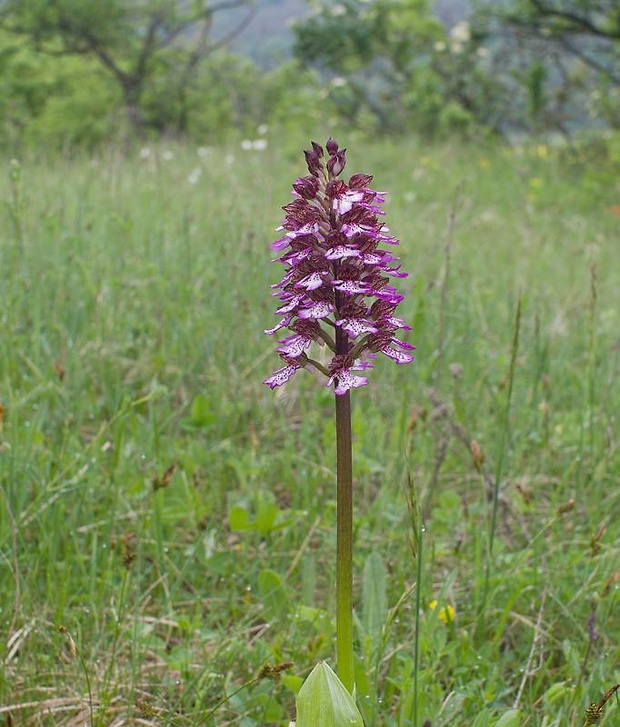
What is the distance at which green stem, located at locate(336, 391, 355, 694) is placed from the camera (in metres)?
1.18

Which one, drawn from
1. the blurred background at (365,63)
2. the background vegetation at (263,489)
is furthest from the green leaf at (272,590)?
the blurred background at (365,63)

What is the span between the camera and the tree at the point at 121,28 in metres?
22.4

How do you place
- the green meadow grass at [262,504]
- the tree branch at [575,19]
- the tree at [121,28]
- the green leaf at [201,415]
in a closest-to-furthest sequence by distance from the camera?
the green meadow grass at [262,504]
the green leaf at [201,415]
the tree branch at [575,19]
the tree at [121,28]

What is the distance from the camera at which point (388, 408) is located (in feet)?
10.6

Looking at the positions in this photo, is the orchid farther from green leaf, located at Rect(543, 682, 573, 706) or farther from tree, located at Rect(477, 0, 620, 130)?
tree, located at Rect(477, 0, 620, 130)

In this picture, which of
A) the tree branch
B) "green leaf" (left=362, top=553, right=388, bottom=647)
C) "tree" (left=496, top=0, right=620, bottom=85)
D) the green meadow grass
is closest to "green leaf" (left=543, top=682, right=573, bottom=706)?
the green meadow grass

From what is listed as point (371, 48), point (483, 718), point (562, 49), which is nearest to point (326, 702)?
point (483, 718)

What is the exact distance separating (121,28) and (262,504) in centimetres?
2440

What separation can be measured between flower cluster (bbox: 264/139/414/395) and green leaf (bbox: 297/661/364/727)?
42 centimetres

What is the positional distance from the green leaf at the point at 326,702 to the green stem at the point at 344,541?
71 mm

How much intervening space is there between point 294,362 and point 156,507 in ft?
3.14

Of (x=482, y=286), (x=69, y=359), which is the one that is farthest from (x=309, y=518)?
(x=482, y=286)

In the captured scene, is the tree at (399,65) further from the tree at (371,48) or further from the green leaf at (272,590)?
the green leaf at (272,590)

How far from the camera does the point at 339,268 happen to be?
121 centimetres
